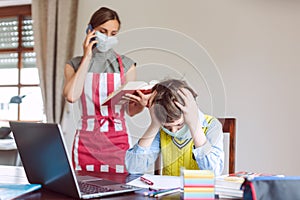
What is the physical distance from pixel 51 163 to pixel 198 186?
361 millimetres

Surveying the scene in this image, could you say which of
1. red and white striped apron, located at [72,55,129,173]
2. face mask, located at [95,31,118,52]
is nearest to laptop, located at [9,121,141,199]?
red and white striped apron, located at [72,55,129,173]

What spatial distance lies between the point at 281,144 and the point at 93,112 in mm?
1353

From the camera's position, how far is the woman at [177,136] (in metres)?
1.17

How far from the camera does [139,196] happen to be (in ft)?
3.18

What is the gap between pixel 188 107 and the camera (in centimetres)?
117

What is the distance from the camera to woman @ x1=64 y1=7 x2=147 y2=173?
1614 millimetres

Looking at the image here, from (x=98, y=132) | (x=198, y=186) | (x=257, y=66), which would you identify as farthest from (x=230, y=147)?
(x=257, y=66)

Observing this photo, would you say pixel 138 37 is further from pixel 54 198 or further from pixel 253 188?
pixel 253 188

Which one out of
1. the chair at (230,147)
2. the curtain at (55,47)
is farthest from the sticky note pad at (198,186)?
the curtain at (55,47)

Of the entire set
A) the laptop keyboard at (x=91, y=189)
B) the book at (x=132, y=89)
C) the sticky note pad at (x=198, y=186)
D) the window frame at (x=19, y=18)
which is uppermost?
the window frame at (x=19, y=18)

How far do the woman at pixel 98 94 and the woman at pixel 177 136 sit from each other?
0.21 meters

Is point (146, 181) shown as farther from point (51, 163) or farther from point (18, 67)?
point (18, 67)

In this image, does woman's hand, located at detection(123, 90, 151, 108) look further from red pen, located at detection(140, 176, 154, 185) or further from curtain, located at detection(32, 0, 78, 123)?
curtain, located at detection(32, 0, 78, 123)

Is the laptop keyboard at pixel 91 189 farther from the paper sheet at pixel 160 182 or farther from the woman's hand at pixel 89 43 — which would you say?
the woman's hand at pixel 89 43
